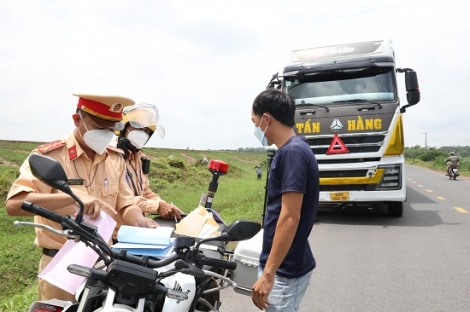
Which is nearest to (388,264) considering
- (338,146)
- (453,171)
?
(338,146)

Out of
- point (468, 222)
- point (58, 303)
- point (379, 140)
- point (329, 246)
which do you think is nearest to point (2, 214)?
point (329, 246)

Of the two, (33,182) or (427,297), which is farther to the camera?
(427,297)

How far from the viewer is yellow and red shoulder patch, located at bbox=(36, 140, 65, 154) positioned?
2.31 metres

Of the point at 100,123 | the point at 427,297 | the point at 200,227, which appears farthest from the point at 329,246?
the point at 100,123

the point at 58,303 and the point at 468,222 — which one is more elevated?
the point at 58,303

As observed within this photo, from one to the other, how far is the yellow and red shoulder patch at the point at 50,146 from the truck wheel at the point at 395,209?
7.30m

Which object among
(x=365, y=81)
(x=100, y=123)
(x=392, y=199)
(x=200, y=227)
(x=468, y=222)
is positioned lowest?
(x=468, y=222)

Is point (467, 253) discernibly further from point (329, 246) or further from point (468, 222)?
point (468, 222)

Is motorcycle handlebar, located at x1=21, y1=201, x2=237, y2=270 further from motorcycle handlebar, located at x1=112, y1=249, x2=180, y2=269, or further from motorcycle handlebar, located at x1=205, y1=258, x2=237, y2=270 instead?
motorcycle handlebar, located at x1=205, y1=258, x2=237, y2=270

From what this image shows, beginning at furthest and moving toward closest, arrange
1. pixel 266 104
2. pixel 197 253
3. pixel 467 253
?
pixel 467 253
pixel 266 104
pixel 197 253

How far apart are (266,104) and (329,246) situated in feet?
14.9

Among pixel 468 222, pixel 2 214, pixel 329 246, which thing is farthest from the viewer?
pixel 2 214

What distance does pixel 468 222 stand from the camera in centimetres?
803

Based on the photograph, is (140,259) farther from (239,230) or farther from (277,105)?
(277,105)
